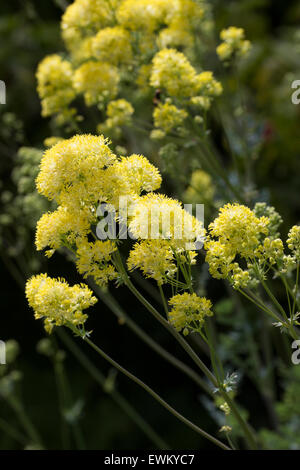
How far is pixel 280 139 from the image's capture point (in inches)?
192

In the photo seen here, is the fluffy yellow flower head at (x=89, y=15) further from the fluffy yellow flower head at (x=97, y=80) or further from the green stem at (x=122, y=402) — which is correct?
the green stem at (x=122, y=402)

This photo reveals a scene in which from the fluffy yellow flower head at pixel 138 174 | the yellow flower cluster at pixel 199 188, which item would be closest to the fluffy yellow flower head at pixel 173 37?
the yellow flower cluster at pixel 199 188

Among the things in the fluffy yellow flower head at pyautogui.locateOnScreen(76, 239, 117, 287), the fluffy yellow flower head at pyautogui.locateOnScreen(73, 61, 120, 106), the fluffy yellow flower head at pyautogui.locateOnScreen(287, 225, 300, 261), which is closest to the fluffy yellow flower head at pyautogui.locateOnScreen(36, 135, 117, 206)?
the fluffy yellow flower head at pyautogui.locateOnScreen(76, 239, 117, 287)

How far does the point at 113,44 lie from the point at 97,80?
0.22 metres

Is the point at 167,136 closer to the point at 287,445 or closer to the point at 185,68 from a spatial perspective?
the point at 185,68

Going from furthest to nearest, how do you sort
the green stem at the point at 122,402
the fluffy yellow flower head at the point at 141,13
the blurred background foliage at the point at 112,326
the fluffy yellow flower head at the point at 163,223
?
the blurred background foliage at the point at 112,326
the green stem at the point at 122,402
the fluffy yellow flower head at the point at 141,13
the fluffy yellow flower head at the point at 163,223

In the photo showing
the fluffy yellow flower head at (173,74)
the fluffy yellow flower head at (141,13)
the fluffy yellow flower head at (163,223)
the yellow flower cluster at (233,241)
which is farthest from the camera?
the fluffy yellow flower head at (141,13)

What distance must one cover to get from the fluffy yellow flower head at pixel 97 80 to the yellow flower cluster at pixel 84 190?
1.23 meters

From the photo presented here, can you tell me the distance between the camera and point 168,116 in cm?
258

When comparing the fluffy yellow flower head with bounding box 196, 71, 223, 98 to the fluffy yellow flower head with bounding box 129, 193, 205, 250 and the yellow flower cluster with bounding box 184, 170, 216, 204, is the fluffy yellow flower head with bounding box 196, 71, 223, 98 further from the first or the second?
the fluffy yellow flower head with bounding box 129, 193, 205, 250

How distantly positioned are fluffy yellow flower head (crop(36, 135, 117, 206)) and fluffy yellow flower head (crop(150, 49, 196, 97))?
96 cm

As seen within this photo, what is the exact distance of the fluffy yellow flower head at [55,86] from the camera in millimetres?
3043

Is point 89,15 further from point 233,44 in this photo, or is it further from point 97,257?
point 97,257

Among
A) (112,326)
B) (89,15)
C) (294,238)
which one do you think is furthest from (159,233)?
(112,326)
